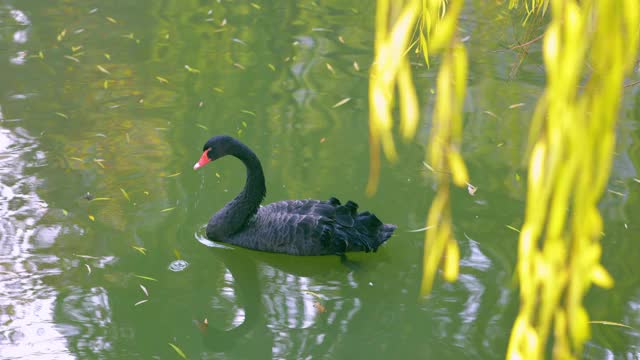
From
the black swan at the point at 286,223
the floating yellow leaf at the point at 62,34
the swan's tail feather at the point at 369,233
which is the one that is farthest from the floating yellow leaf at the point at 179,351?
the floating yellow leaf at the point at 62,34

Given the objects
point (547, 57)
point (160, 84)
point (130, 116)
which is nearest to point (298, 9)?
point (160, 84)

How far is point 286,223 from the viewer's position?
4.28 metres

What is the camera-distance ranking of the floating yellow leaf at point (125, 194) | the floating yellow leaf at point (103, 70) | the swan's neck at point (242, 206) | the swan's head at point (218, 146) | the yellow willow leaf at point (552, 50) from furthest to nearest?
the floating yellow leaf at point (103, 70) → the floating yellow leaf at point (125, 194) → the swan's head at point (218, 146) → the swan's neck at point (242, 206) → the yellow willow leaf at point (552, 50)

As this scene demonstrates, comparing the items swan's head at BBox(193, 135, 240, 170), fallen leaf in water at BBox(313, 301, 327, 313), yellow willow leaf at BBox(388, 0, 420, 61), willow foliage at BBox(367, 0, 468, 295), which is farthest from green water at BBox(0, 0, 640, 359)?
yellow willow leaf at BBox(388, 0, 420, 61)

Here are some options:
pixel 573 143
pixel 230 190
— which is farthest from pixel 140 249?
pixel 573 143

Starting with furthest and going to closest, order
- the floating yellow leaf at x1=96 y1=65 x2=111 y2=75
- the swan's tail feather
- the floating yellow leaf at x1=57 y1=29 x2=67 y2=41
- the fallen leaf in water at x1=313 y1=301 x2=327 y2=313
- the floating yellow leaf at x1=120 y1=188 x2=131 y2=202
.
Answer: the floating yellow leaf at x1=57 y1=29 x2=67 y2=41
the floating yellow leaf at x1=96 y1=65 x2=111 y2=75
the floating yellow leaf at x1=120 y1=188 x2=131 y2=202
the swan's tail feather
the fallen leaf in water at x1=313 y1=301 x2=327 y2=313

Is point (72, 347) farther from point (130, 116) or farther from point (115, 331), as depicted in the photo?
point (130, 116)

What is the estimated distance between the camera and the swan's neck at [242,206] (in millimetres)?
4316

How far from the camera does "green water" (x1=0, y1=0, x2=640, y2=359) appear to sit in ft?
12.2

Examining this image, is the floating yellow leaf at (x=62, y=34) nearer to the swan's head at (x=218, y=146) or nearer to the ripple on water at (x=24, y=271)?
the ripple on water at (x=24, y=271)

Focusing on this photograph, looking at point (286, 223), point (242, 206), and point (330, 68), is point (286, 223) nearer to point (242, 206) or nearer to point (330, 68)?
point (242, 206)

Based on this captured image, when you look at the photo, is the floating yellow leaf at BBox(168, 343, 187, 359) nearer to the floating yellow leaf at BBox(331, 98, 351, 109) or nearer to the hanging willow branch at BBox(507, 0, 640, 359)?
the hanging willow branch at BBox(507, 0, 640, 359)

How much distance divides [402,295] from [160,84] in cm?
281

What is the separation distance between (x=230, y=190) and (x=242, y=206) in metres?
0.49
